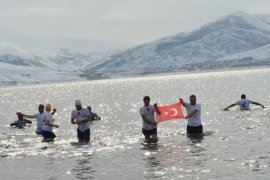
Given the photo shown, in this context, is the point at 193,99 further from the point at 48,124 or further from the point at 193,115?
the point at 48,124

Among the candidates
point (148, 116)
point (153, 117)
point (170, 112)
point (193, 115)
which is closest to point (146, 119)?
point (148, 116)

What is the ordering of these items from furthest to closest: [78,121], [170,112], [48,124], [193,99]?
[170,112]
[48,124]
[193,99]
[78,121]

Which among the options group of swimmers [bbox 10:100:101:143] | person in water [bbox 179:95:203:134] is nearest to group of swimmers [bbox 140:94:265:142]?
person in water [bbox 179:95:203:134]

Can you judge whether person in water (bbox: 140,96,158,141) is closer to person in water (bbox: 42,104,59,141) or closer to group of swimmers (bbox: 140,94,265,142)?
group of swimmers (bbox: 140,94,265,142)

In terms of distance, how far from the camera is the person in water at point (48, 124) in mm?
30219

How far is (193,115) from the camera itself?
2912 centimetres

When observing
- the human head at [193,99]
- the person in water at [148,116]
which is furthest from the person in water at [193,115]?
the person in water at [148,116]

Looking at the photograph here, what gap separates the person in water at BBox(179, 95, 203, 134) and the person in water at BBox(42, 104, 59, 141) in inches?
298

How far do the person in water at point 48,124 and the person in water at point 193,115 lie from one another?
7.58 m

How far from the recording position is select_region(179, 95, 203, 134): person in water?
28.8 metres

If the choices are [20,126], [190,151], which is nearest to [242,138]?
[190,151]

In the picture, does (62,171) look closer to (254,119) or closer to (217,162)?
(217,162)

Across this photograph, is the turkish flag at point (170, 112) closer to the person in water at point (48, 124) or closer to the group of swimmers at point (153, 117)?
the group of swimmers at point (153, 117)

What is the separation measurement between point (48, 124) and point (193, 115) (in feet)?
27.7
